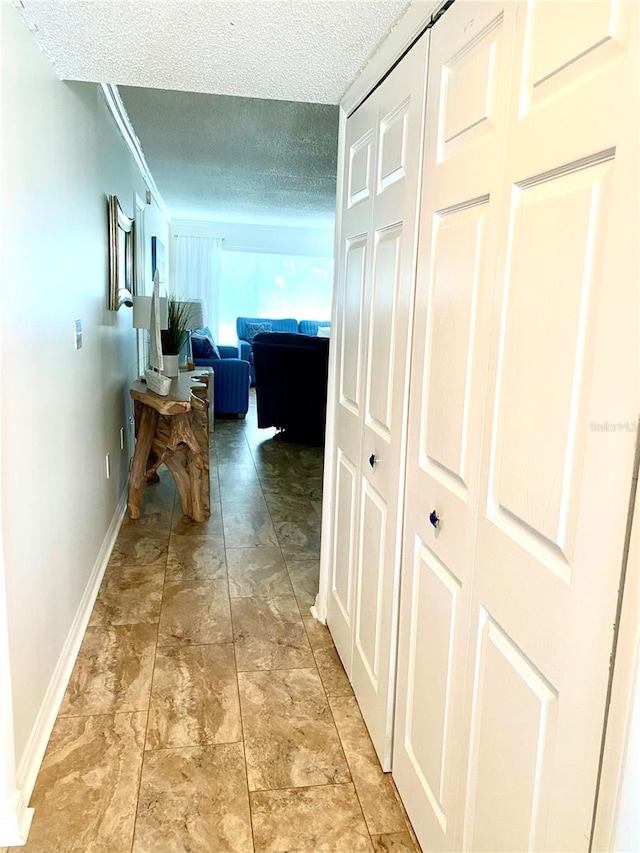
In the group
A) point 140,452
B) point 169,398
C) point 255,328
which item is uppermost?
point 255,328

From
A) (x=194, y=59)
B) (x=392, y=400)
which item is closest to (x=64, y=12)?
(x=194, y=59)

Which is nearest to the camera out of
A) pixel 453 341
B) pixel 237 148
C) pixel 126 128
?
pixel 453 341

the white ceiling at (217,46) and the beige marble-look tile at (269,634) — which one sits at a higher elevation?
the white ceiling at (217,46)

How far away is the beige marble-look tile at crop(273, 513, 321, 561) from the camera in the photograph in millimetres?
3361

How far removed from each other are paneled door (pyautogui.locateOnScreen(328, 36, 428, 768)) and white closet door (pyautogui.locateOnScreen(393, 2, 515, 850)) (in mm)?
102

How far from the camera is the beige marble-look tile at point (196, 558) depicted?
3.07 meters

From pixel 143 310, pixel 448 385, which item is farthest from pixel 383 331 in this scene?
pixel 143 310

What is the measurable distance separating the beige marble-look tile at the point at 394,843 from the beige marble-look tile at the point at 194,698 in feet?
1.77

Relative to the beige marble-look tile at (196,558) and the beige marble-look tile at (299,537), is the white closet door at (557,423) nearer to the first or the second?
the beige marble-look tile at (196,558)

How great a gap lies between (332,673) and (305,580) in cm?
78

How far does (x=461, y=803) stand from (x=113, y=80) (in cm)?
229

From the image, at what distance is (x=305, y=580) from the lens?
3064 millimetres

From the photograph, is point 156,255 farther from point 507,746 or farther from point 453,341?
point 507,746

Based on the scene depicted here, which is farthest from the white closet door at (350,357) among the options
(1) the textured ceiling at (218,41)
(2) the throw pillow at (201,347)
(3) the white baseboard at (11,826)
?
(2) the throw pillow at (201,347)
